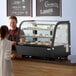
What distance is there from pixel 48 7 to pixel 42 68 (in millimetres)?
2153

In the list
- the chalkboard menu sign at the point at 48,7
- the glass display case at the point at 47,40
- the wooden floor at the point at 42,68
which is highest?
the chalkboard menu sign at the point at 48,7

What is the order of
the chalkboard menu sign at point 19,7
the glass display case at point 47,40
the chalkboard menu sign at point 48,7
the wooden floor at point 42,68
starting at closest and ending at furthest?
the wooden floor at point 42,68
the glass display case at point 47,40
the chalkboard menu sign at point 48,7
the chalkboard menu sign at point 19,7

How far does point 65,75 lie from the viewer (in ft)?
10.9

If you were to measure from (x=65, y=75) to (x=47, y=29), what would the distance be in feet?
2.67

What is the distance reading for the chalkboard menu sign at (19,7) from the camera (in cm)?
573

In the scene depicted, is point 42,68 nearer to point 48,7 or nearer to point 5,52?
point 5,52

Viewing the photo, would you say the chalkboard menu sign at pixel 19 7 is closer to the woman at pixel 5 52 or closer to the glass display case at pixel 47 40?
the glass display case at pixel 47 40

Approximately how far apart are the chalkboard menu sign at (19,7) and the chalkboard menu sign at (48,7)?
0.26 metres

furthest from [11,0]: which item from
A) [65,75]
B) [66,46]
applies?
[65,75]

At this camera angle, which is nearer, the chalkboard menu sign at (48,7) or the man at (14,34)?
the man at (14,34)

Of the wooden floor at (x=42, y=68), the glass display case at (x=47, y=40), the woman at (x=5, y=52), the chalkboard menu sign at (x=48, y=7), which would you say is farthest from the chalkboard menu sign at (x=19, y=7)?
the woman at (x=5, y=52)

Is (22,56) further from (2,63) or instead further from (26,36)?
(2,63)

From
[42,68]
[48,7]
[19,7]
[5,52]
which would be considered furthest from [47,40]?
[19,7]

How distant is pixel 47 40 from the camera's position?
3674 mm
